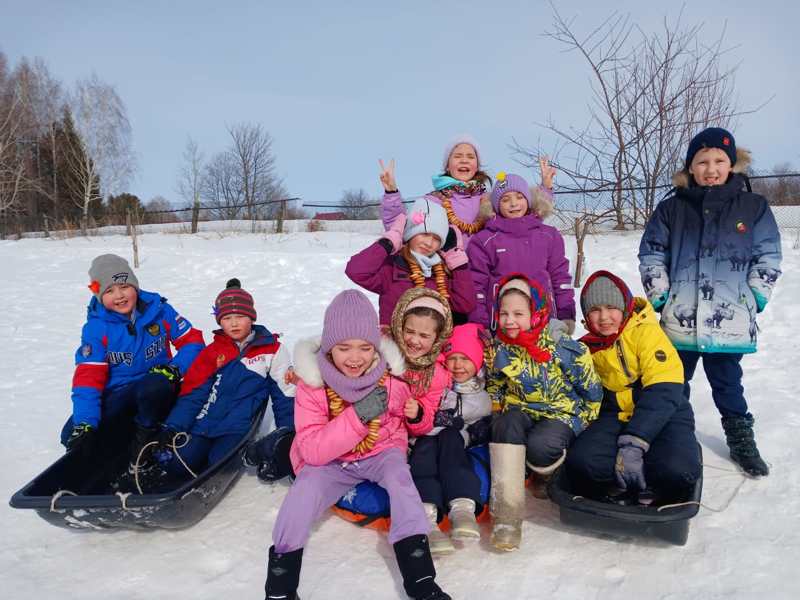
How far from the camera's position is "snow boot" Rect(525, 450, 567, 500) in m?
2.50

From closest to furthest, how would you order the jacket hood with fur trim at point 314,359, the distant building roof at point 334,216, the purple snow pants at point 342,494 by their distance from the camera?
the purple snow pants at point 342,494 < the jacket hood with fur trim at point 314,359 < the distant building roof at point 334,216

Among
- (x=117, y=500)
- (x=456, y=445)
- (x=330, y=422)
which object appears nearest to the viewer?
(x=117, y=500)

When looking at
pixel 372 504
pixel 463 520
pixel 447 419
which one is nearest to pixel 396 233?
pixel 447 419

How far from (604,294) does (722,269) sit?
76 cm

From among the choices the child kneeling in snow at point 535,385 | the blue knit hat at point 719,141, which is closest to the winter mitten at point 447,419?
the child kneeling in snow at point 535,385

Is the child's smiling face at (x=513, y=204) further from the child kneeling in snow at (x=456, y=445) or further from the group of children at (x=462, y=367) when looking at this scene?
the child kneeling in snow at (x=456, y=445)

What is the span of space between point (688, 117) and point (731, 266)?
4723mm

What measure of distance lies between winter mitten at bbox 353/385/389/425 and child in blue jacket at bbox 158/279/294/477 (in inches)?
31.4

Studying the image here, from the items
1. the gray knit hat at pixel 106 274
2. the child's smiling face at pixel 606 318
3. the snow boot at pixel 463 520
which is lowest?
the snow boot at pixel 463 520

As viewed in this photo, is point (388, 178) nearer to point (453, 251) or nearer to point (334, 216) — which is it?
point (453, 251)

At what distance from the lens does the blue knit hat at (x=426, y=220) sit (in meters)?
2.92

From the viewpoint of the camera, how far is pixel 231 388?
314 centimetres

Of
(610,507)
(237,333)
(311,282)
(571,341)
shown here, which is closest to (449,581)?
(610,507)

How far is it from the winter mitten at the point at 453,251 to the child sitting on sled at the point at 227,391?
106 centimetres
